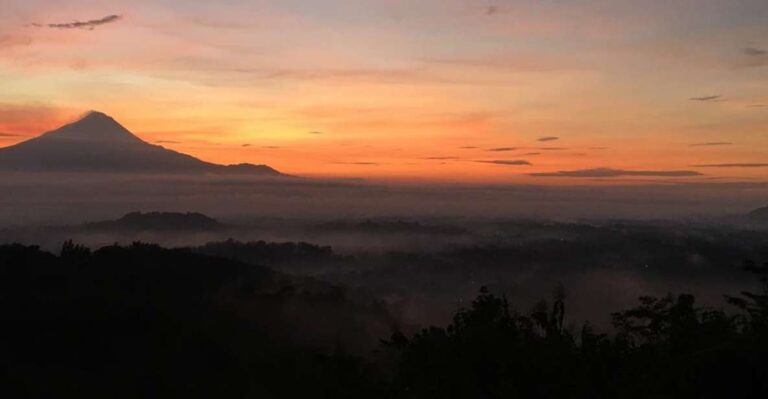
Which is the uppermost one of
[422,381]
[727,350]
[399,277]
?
[727,350]

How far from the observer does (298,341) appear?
59.9m

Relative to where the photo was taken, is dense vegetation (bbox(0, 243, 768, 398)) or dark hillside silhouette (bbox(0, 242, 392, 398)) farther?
dark hillside silhouette (bbox(0, 242, 392, 398))

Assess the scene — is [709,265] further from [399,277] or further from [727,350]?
[727,350]

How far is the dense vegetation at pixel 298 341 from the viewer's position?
1159 cm

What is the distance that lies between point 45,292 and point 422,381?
183 feet

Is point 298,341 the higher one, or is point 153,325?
point 153,325

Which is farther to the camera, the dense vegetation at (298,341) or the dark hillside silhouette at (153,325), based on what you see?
the dark hillside silhouette at (153,325)

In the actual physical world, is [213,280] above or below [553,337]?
below

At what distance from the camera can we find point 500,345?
39.3 feet

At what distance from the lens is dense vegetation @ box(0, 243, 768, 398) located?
11.6 m

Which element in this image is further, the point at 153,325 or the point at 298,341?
the point at 298,341

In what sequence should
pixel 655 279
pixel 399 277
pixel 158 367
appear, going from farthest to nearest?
pixel 399 277 < pixel 655 279 < pixel 158 367

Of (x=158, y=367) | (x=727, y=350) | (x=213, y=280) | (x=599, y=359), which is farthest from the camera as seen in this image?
(x=213, y=280)

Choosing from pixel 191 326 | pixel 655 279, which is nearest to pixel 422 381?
pixel 191 326
